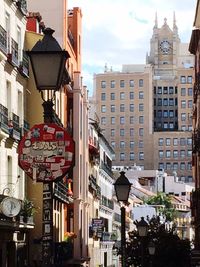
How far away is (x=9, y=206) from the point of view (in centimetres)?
2806

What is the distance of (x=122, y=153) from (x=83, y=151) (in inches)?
5467

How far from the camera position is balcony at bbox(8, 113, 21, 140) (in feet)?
104

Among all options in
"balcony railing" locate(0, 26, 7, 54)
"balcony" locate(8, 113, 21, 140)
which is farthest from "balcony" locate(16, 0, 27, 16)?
"balcony" locate(8, 113, 21, 140)

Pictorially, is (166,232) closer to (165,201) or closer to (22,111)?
(22,111)

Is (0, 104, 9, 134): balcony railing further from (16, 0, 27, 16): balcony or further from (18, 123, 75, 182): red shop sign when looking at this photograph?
(18, 123, 75, 182): red shop sign

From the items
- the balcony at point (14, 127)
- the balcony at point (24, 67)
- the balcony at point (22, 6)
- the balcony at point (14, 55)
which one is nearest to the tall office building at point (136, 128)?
the balcony at point (24, 67)

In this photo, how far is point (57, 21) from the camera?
4872 cm

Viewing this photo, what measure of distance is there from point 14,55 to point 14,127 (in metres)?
2.95

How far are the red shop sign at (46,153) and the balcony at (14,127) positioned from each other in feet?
64.9

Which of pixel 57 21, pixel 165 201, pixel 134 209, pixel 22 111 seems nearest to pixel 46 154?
pixel 22 111

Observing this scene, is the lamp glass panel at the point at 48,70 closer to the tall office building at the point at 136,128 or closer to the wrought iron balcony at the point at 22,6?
the wrought iron balcony at the point at 22,6

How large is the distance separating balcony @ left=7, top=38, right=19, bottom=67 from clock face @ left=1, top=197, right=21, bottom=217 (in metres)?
6.45

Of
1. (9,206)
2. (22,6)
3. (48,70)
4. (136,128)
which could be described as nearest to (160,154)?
(136,128)

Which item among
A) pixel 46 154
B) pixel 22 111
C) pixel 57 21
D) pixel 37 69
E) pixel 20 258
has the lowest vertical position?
pixel 20 258
